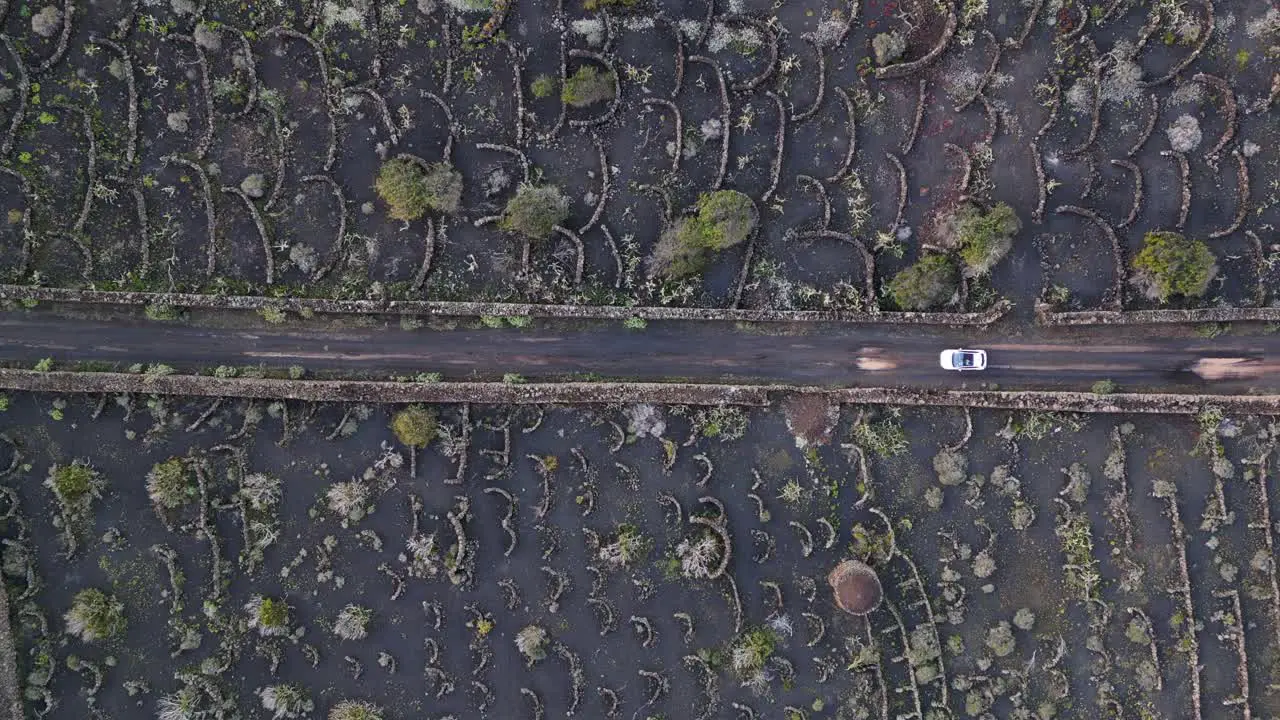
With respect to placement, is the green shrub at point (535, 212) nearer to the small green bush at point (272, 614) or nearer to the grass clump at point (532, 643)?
the grass clump at point (532, 643)

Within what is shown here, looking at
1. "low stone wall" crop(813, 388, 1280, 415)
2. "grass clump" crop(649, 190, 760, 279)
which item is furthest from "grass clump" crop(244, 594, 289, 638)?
"low stone wall" crop(813, 388, 1280, 415)

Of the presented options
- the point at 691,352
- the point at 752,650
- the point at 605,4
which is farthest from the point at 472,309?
the point at 752,650

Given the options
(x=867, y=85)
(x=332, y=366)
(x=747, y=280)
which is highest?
(x=867, y=85)

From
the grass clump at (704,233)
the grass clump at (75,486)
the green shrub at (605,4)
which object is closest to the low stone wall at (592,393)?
the grass clump at (75,486)

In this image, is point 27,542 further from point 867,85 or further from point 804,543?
point 867,85

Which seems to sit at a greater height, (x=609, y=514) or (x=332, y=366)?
(x=332, y=366)

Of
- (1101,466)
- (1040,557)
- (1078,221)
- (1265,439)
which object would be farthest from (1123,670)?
(1078,221)
